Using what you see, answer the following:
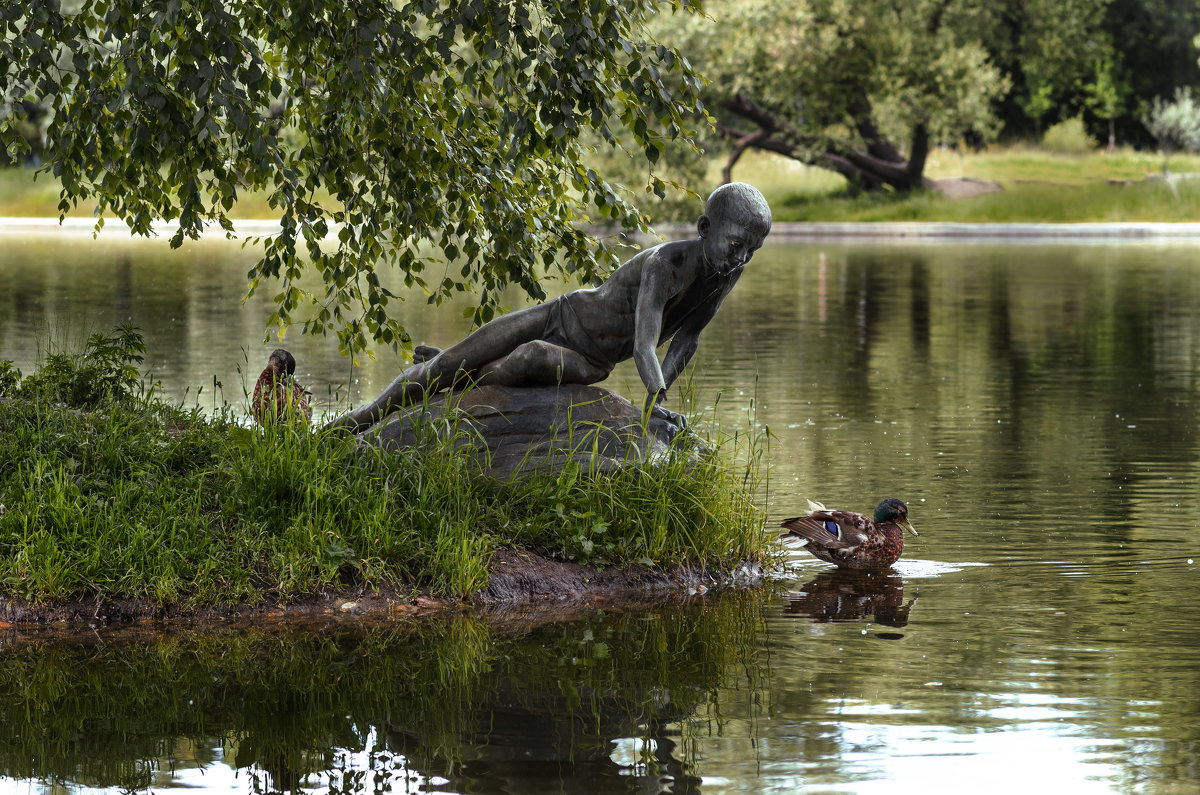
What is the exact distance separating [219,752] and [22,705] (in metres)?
1.02

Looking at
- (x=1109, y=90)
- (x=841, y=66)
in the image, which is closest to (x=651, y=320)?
(x=841, y=66)

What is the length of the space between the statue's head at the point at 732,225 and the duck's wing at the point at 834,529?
147 cm

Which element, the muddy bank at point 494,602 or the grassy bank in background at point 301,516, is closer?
the muddy bank at point 494,602

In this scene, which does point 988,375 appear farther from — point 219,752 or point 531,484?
point 219,752

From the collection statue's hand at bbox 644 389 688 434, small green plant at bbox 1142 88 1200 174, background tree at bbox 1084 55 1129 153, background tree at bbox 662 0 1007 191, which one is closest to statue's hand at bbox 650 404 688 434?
statue's hand at bbox 644 389 688 434

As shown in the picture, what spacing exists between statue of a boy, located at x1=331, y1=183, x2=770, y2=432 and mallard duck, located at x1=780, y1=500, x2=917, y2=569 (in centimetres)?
97

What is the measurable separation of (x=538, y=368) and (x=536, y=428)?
35 centimetres

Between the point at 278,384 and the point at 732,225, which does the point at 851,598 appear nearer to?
the point at 732,225

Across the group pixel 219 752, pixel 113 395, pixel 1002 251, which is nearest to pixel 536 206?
pixel 113 395

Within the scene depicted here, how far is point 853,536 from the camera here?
28.8 feet

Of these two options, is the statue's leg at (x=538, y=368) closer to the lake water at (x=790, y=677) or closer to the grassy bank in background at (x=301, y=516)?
the grassy bank in background at (x=301, y=516)

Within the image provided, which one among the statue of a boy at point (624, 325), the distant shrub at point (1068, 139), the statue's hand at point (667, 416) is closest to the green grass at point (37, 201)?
the distant shrub at point (1068, 139)

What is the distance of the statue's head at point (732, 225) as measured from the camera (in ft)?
27.5

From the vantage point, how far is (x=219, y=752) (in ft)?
18.4
